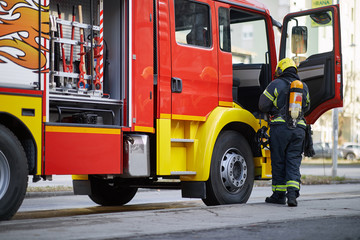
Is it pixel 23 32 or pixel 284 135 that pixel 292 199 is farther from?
pixel 23 32

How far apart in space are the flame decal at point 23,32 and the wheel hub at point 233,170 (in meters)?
3.09

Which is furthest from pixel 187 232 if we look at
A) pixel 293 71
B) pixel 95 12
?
pixel 293 71

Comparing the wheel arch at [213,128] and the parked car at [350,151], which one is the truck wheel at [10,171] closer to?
the wheel arch at [213,128]

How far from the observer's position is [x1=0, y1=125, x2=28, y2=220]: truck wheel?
22.4 feet

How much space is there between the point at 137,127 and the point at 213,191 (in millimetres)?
1491

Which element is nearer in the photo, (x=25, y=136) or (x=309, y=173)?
(x=25, y=136)

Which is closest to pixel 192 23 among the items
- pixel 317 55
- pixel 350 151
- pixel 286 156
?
pixel 286 156

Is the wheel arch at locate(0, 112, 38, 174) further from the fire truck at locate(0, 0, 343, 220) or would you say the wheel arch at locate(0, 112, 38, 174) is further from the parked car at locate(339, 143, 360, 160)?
the parked car at locate(339, 143, 360, 160)

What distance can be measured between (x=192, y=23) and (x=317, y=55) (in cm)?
228

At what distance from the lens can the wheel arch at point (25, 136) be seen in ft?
22.7

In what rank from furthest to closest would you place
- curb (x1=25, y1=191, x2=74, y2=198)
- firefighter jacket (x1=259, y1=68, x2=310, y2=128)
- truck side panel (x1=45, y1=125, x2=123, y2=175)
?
curb (x1=25, y1=191, x2=74, y2=198) → firefighter jacket (x1=259, y1=68, x2=310, y2=128) → truck side panel (x1=45, y1=125, x2=123, y2=175)

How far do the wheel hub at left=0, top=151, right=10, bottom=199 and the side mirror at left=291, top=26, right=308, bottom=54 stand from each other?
16.2 feet

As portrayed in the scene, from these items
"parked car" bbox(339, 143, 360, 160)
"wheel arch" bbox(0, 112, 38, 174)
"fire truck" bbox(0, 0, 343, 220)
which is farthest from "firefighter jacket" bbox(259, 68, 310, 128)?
"parked car" bbox(339, 143, 360, 160)

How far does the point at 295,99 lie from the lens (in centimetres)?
900
